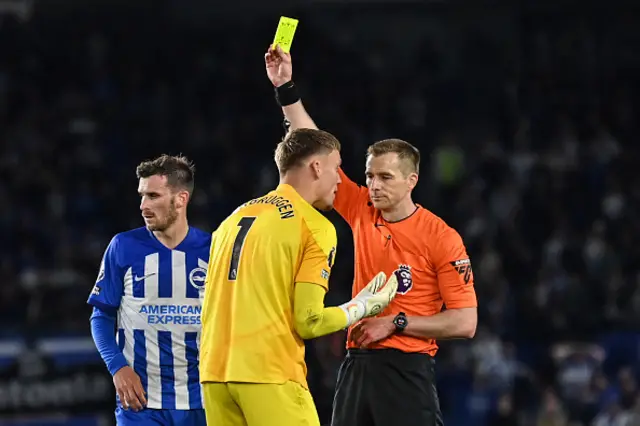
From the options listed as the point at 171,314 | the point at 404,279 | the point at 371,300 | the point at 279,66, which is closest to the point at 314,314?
the point at 371,300

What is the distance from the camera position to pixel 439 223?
5859mm

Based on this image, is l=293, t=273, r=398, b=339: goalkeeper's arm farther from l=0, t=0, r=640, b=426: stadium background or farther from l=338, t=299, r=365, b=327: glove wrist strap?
l=0, t=0, r=640, b=426: stadium background

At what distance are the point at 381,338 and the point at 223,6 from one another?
45.5 feet

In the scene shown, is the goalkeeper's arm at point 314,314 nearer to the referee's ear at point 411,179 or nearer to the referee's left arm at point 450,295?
the referee's left arm at point 450,295

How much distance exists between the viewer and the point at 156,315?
606cm

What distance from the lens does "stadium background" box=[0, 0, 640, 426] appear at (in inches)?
469

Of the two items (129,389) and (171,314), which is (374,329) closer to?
(171,314)

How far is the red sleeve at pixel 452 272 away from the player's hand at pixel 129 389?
1698mm

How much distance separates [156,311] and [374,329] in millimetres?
1254

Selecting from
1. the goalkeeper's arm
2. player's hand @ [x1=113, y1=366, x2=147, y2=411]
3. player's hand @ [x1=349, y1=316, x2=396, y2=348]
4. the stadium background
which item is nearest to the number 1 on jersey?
the goalkeeper's arm

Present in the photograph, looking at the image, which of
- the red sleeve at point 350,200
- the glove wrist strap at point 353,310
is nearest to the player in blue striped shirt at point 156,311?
the red sleeve at point 350,200

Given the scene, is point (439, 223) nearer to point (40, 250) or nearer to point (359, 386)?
point (359, 386)

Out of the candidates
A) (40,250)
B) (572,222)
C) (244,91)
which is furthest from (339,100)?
(40,250)

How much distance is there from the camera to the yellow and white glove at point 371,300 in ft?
16.4
